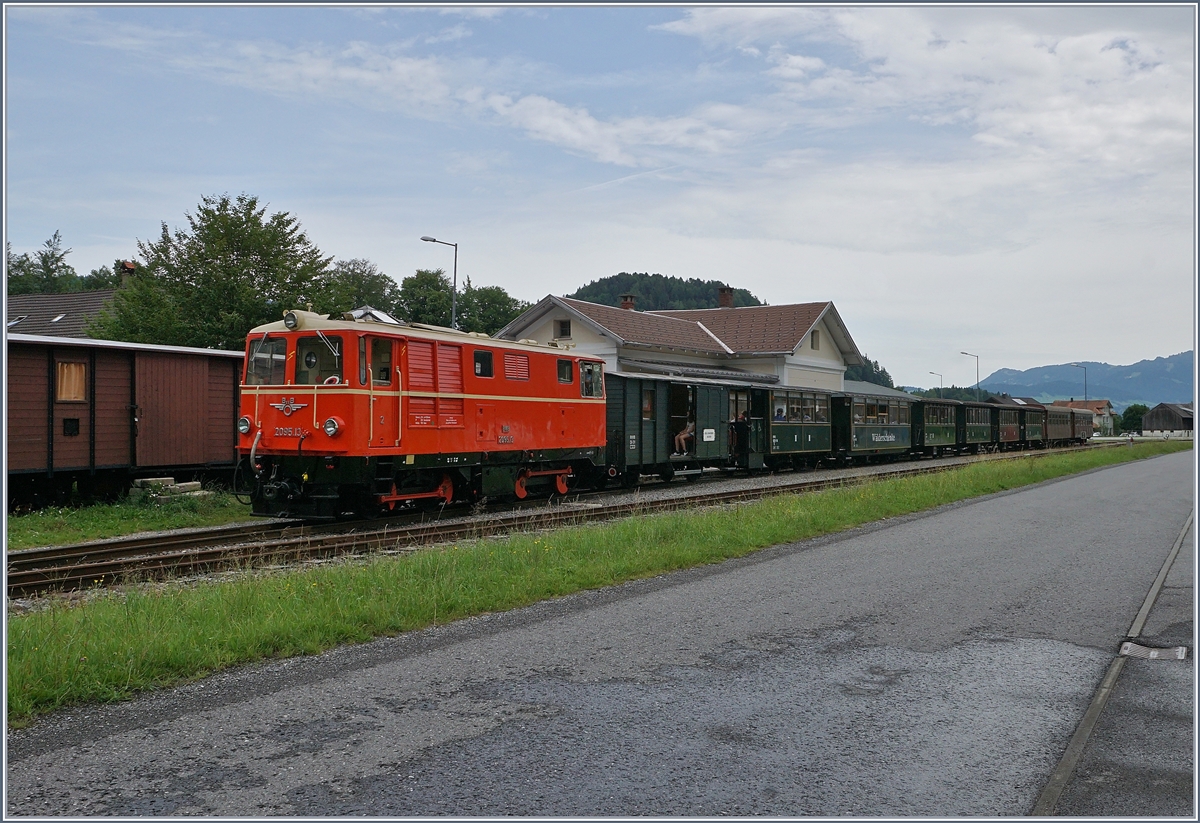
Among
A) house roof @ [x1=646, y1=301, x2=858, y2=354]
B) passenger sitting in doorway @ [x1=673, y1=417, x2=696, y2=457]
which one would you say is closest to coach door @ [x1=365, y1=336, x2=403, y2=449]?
passenger sitting in doorway @ [x1=673, y1=417, x2=696, y2=457]

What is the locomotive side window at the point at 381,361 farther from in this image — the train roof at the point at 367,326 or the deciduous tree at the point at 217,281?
the deciduous tree at the point at 217,281

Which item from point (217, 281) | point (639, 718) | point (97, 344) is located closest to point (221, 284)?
point (217, 281)

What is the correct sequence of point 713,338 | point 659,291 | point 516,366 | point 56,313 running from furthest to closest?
point 659,291 < point 713,338 < point 56,313 < point 516,366

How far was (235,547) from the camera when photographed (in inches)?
477

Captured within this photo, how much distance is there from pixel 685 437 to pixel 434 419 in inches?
420

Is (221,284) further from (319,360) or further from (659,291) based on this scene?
(659,291)

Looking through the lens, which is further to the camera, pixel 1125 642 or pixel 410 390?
pixel 410 390

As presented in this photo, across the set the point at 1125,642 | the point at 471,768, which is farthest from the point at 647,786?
the point at 1125,642

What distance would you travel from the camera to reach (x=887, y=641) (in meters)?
7.92

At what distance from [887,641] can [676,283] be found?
356 feet

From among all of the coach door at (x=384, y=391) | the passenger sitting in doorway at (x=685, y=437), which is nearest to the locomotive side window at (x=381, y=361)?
the coach door at (x=384, y=391)

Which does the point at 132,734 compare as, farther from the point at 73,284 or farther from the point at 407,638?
the point at 73,284

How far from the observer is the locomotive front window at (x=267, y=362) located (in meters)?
15.2

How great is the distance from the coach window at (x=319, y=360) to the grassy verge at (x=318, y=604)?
13.3 feet
